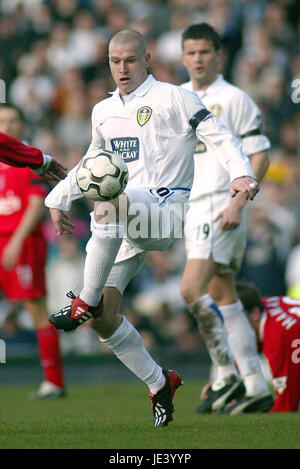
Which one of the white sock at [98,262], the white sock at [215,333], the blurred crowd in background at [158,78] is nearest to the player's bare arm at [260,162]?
the white sock at [215,333]

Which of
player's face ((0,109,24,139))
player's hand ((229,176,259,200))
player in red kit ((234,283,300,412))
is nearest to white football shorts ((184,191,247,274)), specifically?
player in red kit ((234,283,300,412))

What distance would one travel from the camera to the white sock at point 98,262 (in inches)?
190

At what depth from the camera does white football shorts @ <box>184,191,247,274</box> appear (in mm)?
6414

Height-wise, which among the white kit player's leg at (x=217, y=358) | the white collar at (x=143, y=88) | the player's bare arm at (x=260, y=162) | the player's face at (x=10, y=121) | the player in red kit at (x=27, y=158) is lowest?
the white kit player's leg at (x=217, y=358)

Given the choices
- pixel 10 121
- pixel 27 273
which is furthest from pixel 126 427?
pixel 10 121

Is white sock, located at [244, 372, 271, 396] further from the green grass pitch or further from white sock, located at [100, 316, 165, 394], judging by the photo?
white sock, located at [100, 316, 165, 394]

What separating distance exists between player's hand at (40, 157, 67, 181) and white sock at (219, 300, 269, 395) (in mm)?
1846

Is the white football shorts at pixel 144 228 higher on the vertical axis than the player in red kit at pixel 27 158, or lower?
lower

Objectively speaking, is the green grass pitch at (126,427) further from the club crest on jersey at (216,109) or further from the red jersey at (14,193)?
the club crest on jersey at (216,109)

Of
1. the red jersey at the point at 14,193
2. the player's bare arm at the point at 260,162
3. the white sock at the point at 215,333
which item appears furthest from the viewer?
the red jersey at the point at 14,193

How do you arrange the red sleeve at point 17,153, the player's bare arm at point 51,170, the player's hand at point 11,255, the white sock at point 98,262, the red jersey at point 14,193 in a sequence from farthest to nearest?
the red jersey at point 14,193, the player's hand at point 11,255, the player's bare arm at point 51,170, the red sleeve at point 17,153, the white sock at point 98,262

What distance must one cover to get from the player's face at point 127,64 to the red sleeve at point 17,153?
617 mm
